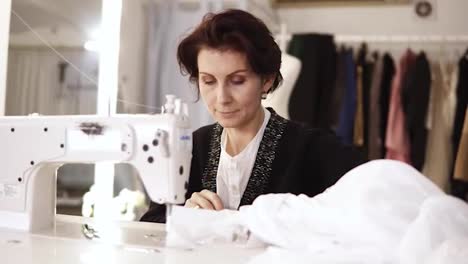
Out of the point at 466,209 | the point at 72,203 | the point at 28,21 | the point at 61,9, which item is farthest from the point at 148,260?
the point at 61,9

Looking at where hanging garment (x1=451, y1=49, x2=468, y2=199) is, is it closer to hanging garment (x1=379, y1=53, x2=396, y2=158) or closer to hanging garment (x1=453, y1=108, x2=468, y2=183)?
hanging garment (x1=453, y1=108, x2=468, y2=183)

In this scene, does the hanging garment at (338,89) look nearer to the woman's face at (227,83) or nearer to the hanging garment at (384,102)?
the hanging garment at (384,102)

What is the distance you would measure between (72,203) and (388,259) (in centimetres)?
110

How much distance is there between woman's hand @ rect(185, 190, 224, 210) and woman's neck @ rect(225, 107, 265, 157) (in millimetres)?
180

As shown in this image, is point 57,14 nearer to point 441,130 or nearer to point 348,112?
point 348,112

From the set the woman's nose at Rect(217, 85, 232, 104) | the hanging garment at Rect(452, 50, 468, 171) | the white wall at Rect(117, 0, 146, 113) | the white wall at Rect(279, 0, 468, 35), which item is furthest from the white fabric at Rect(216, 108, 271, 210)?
the white wall at Rect(279, 0, 468, 35)

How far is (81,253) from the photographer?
627mm

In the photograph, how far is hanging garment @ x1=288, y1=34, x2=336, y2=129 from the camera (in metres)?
2.15

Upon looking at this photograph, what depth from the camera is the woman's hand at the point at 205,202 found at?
76 centimetres

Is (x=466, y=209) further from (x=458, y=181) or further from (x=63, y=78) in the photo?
(x=458, y=181)

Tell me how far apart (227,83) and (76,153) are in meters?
0.28

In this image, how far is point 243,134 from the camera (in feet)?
3.12

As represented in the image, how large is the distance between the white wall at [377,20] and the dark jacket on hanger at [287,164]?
1669 millimetres

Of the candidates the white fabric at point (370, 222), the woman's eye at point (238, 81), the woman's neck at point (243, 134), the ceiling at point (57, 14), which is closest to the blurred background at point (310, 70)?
the ceiling at point (57, 14)
